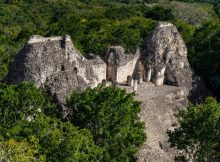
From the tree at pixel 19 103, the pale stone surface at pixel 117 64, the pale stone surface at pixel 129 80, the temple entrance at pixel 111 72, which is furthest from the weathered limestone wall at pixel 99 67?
the tree at pixel 19 103

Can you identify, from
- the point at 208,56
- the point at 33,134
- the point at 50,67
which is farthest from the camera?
the point at 208,56

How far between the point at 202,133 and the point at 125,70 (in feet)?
47.3

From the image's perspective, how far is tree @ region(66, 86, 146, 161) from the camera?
1209 inches

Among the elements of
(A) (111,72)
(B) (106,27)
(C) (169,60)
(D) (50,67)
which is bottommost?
(A) (111,72)

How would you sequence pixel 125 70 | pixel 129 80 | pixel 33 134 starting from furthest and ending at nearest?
pixel 125 70, pixel 129 80, pixel 33 134

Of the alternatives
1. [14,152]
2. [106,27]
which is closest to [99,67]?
[14,152]

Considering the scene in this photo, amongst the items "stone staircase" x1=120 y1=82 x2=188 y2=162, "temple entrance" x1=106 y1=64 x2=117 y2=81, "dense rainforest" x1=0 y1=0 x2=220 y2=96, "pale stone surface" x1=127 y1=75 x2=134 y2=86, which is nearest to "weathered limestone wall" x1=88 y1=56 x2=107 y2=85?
"temple entrance" x1=106 y1=64 x2=117 y2=81

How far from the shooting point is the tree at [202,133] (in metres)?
30.8

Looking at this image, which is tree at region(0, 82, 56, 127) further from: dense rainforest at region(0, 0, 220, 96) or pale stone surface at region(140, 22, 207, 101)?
dense rainforest at region(0, 0, 220, 96)

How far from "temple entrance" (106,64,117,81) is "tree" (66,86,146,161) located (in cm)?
1021

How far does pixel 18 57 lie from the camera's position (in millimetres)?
36875

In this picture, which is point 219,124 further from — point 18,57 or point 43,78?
point 18,57

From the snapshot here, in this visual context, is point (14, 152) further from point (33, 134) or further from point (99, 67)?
point (99, 67)

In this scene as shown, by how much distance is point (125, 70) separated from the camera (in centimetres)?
4406
